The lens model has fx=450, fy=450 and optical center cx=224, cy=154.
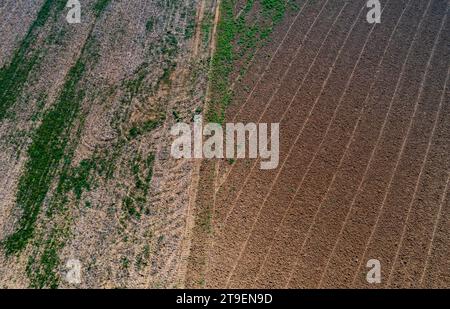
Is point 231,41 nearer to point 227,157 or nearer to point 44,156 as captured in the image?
point 227,157

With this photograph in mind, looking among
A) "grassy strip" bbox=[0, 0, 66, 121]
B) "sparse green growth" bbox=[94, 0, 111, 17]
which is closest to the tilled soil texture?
"sparse green growth" bbox=[94, 0, 111, 17]

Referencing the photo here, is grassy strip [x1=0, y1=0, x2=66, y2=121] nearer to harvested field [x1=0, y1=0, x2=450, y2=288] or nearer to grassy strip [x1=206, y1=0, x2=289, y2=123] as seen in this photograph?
harvested field [x1=0, y1=0, x2=450, y2=288]

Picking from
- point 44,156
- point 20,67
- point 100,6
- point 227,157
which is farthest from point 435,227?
point 100,6

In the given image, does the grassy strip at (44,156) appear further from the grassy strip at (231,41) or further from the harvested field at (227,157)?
the grassy strip at (231,41)

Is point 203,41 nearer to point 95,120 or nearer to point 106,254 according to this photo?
point 95,120

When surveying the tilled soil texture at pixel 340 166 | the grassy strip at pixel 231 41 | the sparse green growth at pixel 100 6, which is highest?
the sparse green growth at pixel 100 6

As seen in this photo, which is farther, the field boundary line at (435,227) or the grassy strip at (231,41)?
the grassy strip at (231,41)

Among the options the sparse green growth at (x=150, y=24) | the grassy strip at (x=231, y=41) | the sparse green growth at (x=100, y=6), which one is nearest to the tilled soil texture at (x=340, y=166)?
the grassy strip at (x=231, y=41)
